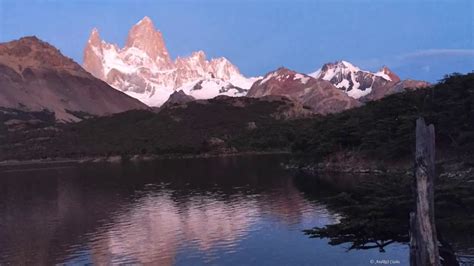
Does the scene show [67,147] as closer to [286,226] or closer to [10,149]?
[10,149]

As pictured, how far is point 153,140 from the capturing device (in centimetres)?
18038

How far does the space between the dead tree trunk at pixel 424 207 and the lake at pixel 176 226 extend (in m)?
13.4

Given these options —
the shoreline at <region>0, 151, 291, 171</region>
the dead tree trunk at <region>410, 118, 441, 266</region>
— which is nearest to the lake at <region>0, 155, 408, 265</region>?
the dead tree trunk at <region>410, 118, 441, 266</region>

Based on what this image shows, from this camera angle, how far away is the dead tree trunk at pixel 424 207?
1385cm

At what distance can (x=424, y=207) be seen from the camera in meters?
14.0

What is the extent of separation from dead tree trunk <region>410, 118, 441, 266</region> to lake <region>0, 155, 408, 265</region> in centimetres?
1338

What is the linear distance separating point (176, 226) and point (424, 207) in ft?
105

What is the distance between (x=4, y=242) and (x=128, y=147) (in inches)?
5271

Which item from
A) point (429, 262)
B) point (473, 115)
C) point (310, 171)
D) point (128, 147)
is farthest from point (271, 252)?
point (128, 147)

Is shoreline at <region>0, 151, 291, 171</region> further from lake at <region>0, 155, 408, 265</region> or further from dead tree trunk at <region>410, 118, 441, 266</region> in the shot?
dead tree trunk at <region>410, 118, 441, 266</region>

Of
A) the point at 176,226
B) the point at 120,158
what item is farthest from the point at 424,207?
the point at 120,158

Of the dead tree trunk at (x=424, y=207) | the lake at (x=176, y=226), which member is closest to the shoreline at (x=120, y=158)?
the lake at (x=176, y=226)

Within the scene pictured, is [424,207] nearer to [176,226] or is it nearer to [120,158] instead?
[176,226]

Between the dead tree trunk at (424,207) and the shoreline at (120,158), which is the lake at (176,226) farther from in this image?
the shoreline at (120,158)
